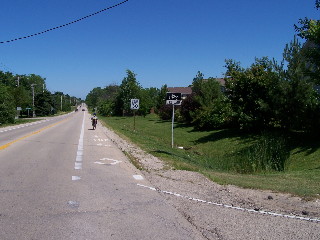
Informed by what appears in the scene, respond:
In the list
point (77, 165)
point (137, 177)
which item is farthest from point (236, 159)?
point (137, 177)

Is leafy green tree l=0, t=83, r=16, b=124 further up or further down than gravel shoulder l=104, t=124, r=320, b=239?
further up

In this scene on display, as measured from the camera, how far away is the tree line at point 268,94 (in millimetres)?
15600

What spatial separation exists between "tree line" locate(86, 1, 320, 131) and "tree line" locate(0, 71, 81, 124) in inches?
977

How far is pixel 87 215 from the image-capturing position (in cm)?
581

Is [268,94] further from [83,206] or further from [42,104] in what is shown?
[42,104]

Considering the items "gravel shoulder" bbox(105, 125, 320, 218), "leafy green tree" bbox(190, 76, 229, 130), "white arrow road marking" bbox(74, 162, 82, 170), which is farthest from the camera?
"leafy green tree" bbox(190, 76, 229, 130)

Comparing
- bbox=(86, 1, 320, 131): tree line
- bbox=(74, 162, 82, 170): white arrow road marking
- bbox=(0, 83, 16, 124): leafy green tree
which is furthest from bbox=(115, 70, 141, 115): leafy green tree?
bbox=(74, 162, 82, 170): white arrow road marking

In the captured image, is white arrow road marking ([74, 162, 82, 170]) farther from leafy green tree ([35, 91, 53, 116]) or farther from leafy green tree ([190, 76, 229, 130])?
leafy green tree ([35, 91, 53, 116])

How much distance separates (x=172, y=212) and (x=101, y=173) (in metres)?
4.17

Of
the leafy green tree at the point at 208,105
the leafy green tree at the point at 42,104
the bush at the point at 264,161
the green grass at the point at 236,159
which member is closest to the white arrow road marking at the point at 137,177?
the green grass at the point at 236,159

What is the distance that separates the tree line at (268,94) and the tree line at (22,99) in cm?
2481

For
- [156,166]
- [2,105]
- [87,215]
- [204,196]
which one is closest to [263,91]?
[156,166]

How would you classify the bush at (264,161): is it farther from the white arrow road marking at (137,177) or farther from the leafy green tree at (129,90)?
the leafy green tree at (129,90)

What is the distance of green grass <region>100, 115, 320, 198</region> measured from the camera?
8212 mm
